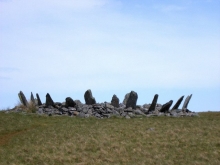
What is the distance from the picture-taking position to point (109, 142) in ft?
62.3

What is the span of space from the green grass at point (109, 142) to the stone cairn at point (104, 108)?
357cm

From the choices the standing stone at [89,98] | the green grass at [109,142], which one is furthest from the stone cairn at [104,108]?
the green grass at [109,142]

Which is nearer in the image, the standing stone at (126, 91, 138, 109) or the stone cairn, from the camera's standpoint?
the stone cairn

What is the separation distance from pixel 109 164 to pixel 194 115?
16457mm

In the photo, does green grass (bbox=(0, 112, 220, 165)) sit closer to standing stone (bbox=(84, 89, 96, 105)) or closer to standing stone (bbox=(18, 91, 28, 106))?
standing stone (bbox=(84, 89, 96, 105))

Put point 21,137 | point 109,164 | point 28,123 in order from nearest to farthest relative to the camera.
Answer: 1. point 109,164
2. point 21,137
3. point 28,123

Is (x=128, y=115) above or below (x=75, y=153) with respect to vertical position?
above

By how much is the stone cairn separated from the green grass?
11.7 ft

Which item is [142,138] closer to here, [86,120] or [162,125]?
[162,125]

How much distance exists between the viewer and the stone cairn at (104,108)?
98.7ft

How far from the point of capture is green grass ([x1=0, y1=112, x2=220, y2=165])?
54.0ft

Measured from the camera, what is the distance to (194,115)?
30625 mm

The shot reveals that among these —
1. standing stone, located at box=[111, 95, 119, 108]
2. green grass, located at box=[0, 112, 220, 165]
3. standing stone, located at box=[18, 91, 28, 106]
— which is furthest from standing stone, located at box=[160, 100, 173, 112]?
standing stone, located at box=[18, 91, 28, 106]

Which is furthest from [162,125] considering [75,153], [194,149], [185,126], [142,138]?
[75,153]
